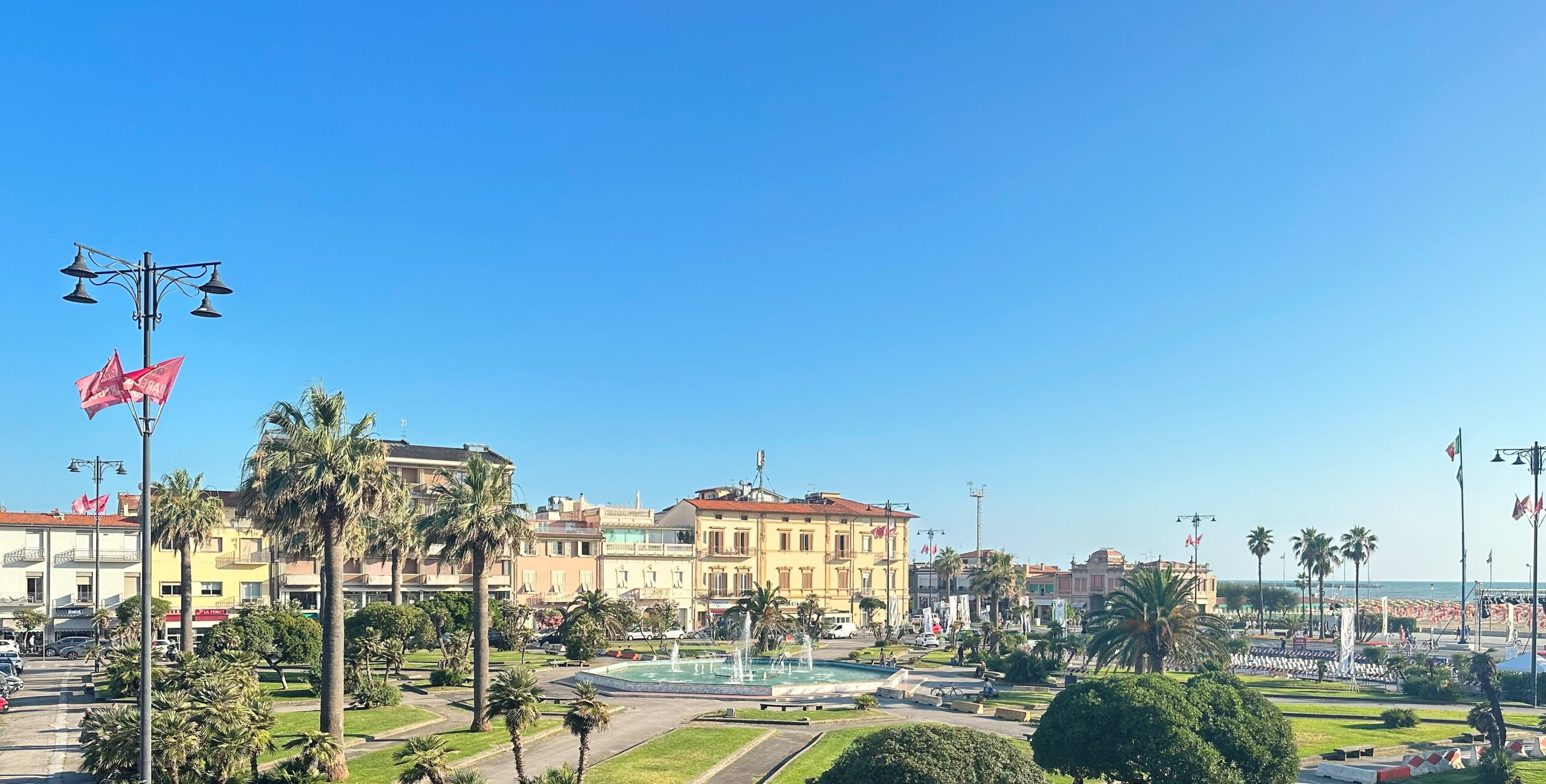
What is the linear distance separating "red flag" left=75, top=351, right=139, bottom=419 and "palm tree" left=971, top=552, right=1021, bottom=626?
9294 centimetres

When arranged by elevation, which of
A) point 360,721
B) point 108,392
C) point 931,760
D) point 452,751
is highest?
point 108,392

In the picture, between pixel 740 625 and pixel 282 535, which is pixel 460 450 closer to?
pixel 740 625

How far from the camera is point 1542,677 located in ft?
184

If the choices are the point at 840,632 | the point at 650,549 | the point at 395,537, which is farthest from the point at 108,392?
the point at 840,632

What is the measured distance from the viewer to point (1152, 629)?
52.2 metres

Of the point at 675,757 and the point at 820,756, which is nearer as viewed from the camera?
the point at 675,757

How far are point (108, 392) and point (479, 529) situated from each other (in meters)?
19.3

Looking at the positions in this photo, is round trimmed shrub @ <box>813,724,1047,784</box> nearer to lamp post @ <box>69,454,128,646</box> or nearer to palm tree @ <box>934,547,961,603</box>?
lamp post @ <box>69,454,128,646</box>

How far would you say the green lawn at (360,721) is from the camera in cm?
3931

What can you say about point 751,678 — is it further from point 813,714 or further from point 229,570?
point 229,570

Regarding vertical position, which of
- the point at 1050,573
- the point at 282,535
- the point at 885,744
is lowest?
the point at 1050,573

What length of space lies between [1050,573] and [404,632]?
104 m

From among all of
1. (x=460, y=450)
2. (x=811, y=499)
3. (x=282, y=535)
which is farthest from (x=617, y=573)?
(x=282, y=535)

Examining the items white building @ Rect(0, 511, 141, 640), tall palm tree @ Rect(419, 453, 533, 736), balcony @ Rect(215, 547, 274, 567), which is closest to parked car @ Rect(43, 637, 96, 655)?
white building @ Rect(0, 511, 141, 640)
